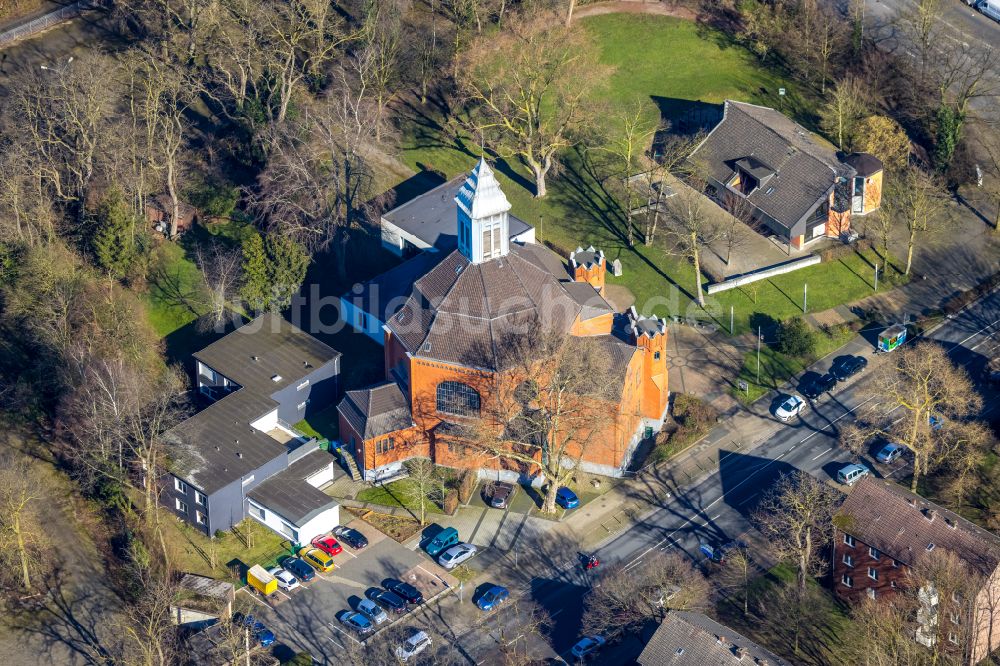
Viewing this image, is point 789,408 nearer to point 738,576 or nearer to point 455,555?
point 738,576

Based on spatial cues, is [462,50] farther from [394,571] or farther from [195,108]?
[394,571]

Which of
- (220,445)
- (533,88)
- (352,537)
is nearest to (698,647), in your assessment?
(352,537)

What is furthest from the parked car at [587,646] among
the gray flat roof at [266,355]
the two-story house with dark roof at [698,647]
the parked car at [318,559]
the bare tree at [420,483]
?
the gray flat roof at [266,355]

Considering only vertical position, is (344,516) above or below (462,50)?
below

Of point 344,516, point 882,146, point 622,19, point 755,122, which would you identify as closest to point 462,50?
point 622,19

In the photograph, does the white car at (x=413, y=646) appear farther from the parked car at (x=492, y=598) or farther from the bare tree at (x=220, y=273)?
the bare tree at (x=220, y=273)

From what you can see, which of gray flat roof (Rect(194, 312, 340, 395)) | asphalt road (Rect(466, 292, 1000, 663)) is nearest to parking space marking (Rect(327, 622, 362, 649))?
asphalt road (Rect(466, 292, 1000, 663))

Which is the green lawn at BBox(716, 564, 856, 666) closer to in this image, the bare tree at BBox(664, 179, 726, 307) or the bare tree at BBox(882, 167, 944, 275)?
the bare tree at BBox(664, 179, 726, 307)
